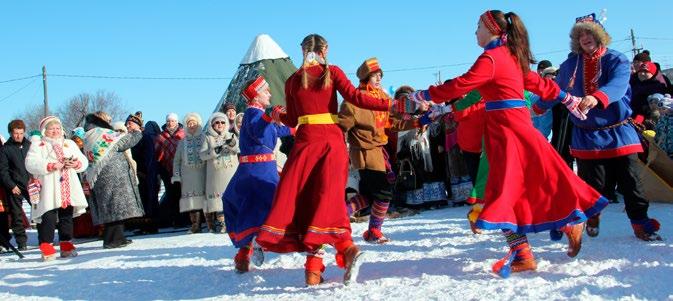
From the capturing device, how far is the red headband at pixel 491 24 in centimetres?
445

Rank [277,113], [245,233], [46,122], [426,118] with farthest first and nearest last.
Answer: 1. [46,122]
2. [426,118]
3. [245,233]
4. [277,113]

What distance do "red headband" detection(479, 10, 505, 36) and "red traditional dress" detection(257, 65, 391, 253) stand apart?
843mm

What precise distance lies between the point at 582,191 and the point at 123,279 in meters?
3.64

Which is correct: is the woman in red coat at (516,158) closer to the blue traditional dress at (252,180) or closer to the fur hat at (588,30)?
the fur hat at (588,30)

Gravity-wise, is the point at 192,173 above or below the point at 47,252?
above

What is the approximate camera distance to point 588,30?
5.30 meters

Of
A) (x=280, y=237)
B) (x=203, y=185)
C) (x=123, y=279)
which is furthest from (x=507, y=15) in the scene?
(x=203, y=185)

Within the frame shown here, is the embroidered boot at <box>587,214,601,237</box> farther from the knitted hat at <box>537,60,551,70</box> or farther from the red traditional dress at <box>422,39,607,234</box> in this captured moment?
the knitted hat at <box>537,60,551,70</box>

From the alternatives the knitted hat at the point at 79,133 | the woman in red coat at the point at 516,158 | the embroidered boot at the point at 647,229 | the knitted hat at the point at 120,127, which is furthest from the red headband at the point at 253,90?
the knitted hat at the point at 79,133

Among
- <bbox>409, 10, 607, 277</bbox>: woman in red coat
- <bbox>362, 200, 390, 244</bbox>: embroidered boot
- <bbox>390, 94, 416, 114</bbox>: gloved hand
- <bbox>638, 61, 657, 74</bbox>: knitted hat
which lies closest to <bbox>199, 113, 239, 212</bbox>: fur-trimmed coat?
<bbox>362, 200, 390, 244</bbox>: embroidered boot

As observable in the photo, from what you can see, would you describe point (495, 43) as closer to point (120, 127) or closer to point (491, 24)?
point (491, 24)

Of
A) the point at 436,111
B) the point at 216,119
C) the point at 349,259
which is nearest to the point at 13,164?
the point at 216,119

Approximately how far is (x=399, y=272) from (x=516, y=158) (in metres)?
1.13

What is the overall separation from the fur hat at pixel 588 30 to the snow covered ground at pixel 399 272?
1570 mm
